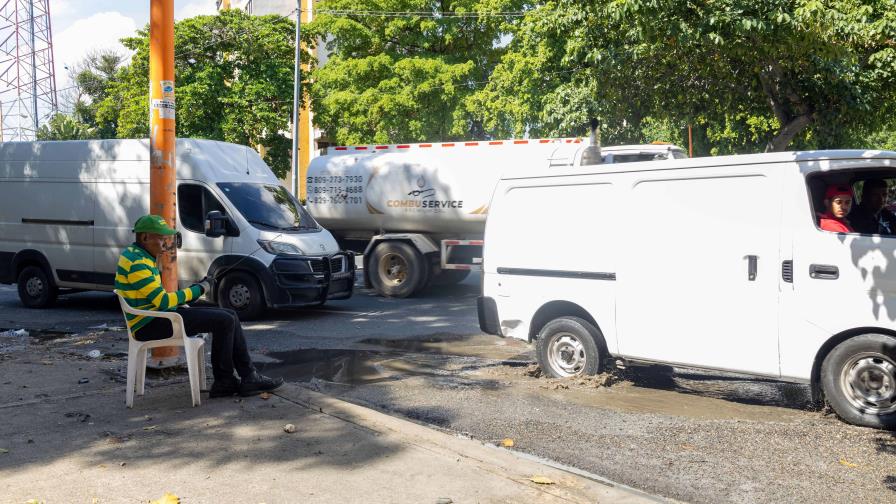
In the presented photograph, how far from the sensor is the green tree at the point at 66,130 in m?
50.8

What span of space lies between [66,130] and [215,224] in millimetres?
43883

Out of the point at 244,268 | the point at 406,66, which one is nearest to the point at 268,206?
the point at 244,268

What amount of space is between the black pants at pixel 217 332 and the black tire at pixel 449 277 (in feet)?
29.8

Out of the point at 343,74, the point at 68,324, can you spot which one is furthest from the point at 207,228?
the point at 343,74

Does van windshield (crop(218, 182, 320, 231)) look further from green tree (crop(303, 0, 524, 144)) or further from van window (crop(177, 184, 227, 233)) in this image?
green tree (crop(303, 0, 524, 144))

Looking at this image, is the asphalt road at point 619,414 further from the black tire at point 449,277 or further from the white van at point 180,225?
the black tire at point 449,277

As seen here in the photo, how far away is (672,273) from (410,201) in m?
9.10

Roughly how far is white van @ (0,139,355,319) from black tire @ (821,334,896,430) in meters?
7.71

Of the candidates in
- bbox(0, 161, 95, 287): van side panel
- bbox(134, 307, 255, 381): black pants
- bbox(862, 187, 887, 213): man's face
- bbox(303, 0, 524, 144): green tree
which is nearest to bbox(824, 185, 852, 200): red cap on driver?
bbox(862, 187, 887, 213): man's face

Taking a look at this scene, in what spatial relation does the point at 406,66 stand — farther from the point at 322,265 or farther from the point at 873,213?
the point at 873,213

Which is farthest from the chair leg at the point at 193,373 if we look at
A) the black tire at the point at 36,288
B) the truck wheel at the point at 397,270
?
the truck wheel at the point at 397,270

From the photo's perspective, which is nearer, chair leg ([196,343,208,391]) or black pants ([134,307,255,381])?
black pants ([134,307,255,381])

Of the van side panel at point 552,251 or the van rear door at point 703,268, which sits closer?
the van rear door at point 703,268

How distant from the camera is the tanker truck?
14.5 metres
